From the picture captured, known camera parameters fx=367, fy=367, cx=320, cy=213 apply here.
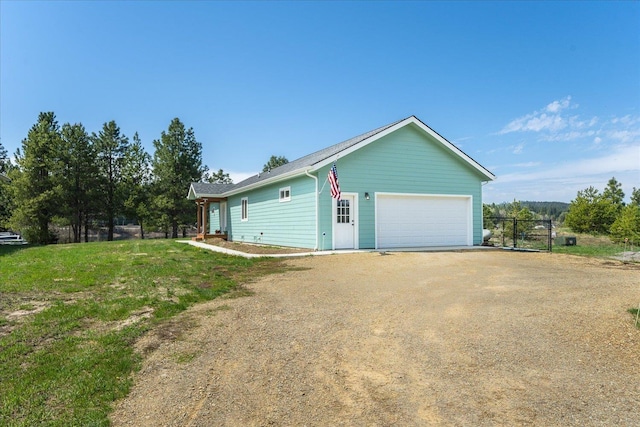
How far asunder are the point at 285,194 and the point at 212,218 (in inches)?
535

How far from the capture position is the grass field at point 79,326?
8.89 ft

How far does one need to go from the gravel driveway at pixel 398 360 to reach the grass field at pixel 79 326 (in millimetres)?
277

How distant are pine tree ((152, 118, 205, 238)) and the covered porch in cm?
490

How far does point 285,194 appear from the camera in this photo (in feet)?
49.6

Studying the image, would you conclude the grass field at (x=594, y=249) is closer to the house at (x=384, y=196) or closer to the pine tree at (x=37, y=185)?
the house at (x=384, y=196)

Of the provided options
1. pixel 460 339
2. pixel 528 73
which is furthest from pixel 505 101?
pixel 460 339

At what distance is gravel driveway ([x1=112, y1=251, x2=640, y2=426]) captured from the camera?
258cm

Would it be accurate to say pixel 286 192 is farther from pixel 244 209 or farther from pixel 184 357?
pixel 184 357

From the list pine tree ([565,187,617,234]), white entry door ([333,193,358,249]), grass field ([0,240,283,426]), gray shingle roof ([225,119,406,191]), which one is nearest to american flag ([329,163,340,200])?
gray shingle roof ([225,119,406,191])

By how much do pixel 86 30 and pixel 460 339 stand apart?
585 inches

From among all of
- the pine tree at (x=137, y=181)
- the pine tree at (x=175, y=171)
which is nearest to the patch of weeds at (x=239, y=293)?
the pine tree at (x=175, y=171)

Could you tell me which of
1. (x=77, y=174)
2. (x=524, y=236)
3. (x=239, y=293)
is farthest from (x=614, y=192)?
(x=77, y=174)

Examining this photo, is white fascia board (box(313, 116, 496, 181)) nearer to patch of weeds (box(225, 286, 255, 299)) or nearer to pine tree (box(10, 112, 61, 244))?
patch of weeds (box(225, 286, 255, 299))

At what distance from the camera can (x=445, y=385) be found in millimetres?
2967
